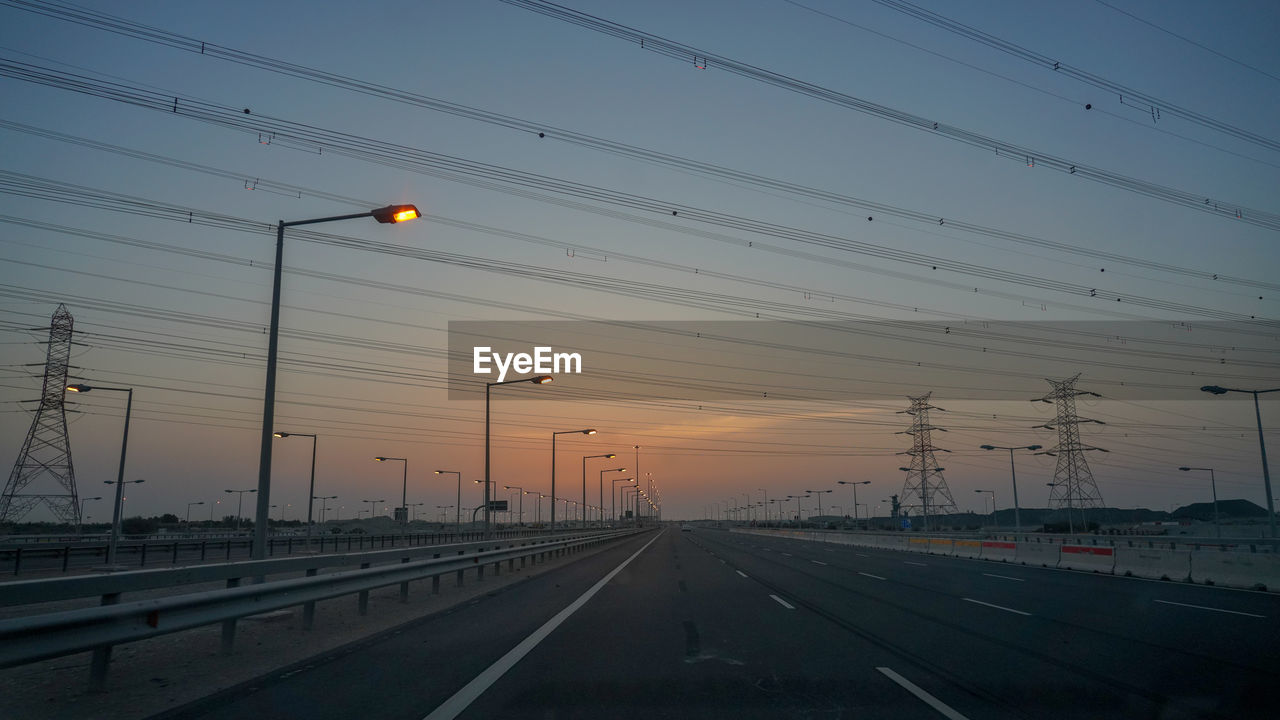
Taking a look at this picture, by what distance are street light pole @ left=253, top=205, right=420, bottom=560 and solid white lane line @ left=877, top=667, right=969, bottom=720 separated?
9481mm

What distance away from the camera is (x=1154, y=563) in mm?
24516

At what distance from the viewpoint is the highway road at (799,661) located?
7.21m

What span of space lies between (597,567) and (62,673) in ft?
73.9

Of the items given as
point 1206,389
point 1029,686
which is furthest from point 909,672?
point 1206,389

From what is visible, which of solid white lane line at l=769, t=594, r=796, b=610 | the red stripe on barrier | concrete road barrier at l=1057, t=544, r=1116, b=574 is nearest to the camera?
solid white lane line at l=769, t=594, r=796, b=610

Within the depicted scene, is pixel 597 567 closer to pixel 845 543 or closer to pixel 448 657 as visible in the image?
pixel 448 657

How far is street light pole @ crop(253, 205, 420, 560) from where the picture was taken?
13.1 m

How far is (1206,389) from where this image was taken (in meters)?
34.7

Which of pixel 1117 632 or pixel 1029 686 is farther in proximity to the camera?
pixel 1117 632

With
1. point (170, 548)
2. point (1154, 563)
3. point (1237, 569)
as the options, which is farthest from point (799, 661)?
point (170, 548)

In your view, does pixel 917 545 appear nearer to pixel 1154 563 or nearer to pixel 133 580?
pixel 1154 563

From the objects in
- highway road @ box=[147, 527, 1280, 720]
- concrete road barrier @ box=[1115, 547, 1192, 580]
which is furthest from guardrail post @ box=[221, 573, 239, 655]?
concrete road barrier @ box=[1115, 547, 1192, 580]

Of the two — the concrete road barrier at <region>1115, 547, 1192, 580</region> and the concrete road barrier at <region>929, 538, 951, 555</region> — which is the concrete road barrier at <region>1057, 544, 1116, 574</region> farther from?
the concrete road barrier at <region>929, 538, 951, 555</region>

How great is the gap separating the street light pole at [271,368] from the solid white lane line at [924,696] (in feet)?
31.1
